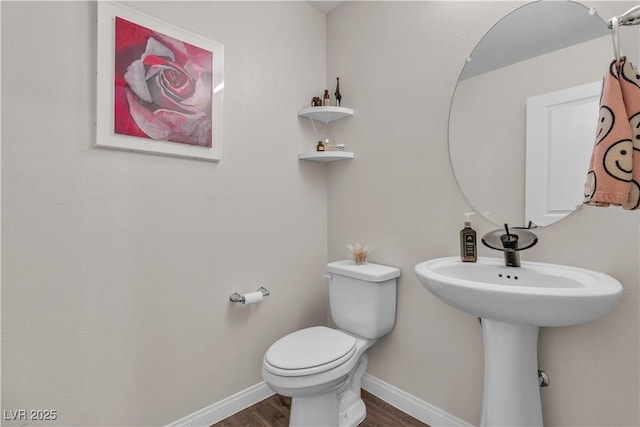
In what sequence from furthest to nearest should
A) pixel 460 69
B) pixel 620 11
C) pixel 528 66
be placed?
1. pixel 460 69
2. pixel 528 66
3. pixel 620 11

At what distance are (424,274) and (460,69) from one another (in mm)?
1047

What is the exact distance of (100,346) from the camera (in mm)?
1299

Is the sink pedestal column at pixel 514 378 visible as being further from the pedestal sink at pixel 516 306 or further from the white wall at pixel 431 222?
the white wall at pixel 431 222

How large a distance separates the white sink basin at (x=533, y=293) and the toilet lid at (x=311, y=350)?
0.56 m

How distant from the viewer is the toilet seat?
4.29 ft

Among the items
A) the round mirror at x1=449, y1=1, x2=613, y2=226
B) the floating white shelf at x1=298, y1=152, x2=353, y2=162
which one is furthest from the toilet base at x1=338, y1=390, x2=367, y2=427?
the floating white shelf at x1=298, y1=152, x2=353, y2=162

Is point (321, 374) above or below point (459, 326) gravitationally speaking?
below

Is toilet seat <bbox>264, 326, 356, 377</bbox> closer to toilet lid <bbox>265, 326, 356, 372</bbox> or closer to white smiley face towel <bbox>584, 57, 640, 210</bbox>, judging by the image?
toilet lid <bbox>265, 326, 356, 372</bbox>

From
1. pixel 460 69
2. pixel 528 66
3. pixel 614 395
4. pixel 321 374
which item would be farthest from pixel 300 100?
pixel 614 395

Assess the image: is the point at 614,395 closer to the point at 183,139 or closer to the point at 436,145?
the point at 436,145

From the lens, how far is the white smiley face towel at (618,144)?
0.80 metres

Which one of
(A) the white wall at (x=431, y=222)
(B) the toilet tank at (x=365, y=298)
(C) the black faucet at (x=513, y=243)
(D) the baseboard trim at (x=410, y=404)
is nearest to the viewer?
(A) the white wall at (x=431, y=222)

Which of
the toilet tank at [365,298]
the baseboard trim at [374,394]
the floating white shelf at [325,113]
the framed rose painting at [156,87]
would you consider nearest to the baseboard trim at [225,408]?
the baseboard trim at [374,394]

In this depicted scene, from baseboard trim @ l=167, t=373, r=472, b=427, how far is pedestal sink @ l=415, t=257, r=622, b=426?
42cm
